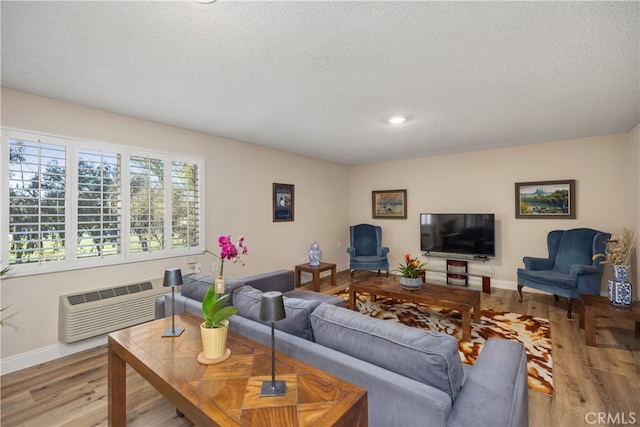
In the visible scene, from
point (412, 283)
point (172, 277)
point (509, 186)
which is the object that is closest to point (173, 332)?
point (172, 277)

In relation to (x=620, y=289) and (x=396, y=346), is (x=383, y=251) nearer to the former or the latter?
(x=620, y=289)

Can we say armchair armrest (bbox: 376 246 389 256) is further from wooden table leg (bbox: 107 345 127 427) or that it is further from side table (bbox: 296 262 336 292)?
wooden table leg (bbox: 107 345 127 427)

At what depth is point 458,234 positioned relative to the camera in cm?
499

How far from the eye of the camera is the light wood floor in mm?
1845

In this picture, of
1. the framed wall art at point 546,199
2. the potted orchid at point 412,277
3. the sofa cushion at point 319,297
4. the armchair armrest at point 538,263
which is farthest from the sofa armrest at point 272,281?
the framed wall art at point 546,199

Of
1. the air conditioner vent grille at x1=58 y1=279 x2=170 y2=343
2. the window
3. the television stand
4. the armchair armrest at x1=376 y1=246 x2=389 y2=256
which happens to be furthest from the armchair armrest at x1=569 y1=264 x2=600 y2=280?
the air conditioner vent grille at x1=58 y1=279 x2=170 y2=343

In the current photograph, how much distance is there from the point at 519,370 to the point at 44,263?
364 centimetres

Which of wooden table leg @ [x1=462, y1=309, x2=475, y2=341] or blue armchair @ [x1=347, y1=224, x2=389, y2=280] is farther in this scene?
blue armchair @ [x1=347, y1=224, x2=389, y2=280]

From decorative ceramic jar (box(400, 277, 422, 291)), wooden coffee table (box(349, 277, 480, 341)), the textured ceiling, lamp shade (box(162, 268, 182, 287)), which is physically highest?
the textured ceiling

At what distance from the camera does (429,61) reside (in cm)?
205

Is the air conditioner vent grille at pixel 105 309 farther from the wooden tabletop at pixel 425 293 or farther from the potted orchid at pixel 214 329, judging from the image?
the wooden tabletop at pixel 425 293

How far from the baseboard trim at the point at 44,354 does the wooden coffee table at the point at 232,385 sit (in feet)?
5.30

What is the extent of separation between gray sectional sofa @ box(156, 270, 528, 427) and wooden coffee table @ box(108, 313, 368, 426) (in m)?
0.11

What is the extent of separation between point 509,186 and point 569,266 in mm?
1477
